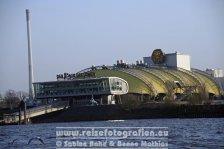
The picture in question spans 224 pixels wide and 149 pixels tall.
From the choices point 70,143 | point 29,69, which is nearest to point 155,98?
point 29,69

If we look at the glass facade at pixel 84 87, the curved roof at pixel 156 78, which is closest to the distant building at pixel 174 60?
the curved roof at pixel 156 78

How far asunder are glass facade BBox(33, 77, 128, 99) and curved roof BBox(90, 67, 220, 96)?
13.1ft

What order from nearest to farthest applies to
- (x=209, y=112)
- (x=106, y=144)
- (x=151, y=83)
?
(x=106, y=144) → (x=209, y=112) → (x=151, y=83)

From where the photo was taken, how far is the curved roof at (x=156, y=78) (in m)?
148

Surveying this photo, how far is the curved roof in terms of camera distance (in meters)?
148

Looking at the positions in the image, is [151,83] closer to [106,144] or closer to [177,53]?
[177,53]

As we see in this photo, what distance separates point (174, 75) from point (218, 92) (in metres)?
14.5

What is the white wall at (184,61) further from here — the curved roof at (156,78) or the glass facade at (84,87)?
the glass facade at (84,87)

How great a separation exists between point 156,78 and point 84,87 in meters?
20.1

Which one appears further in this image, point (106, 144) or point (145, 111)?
point (145, 111)

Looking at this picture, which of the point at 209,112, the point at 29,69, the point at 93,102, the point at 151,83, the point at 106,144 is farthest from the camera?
the point at 29,69

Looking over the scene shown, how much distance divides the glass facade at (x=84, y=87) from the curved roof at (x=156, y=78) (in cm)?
400

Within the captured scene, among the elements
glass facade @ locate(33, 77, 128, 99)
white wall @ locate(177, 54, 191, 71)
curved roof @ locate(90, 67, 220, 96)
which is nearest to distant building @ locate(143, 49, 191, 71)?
white wall @ locate(177, 54, 191, 71)

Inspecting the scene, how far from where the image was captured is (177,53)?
16850 centimetres
